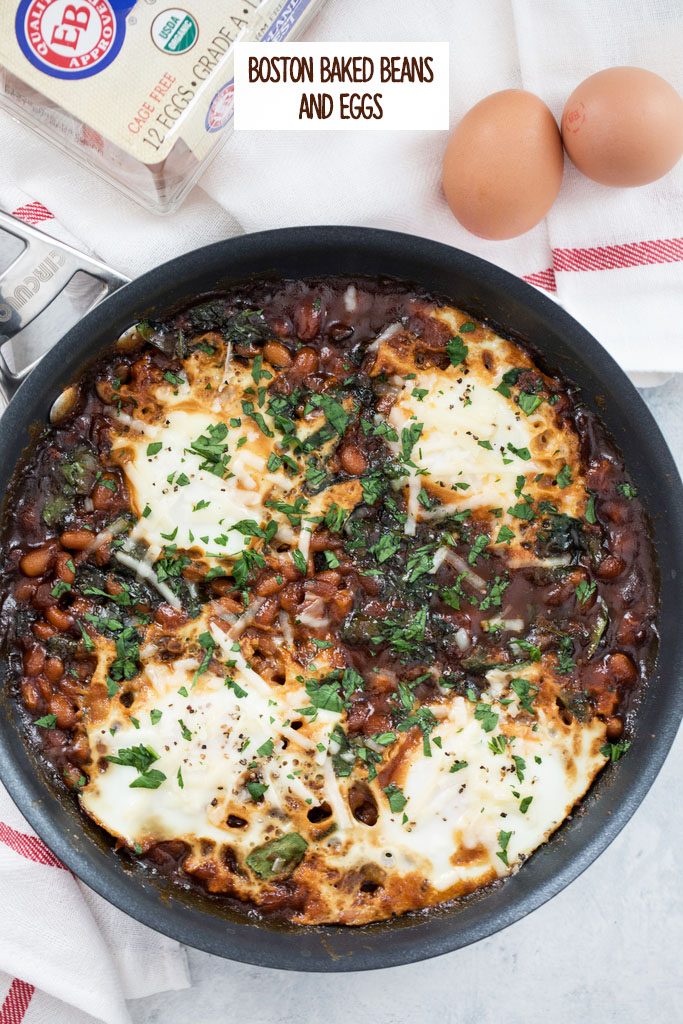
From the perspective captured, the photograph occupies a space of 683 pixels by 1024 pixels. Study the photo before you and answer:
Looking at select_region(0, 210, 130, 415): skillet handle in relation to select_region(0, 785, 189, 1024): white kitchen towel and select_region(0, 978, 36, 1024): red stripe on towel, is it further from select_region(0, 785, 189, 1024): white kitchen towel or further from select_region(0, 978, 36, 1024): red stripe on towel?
select_region(0, 978, 36, 1024): red stripe on towel

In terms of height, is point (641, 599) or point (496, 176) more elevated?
point (496, 176)

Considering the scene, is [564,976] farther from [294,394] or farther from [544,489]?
[294,394]

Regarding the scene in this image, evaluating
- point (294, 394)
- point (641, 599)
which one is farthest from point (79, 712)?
point (641, 599)

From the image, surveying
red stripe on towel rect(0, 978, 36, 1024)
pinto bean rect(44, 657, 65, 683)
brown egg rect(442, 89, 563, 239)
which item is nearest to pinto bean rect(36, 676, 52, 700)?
pinto bean rect(44, 657, 65, 683)

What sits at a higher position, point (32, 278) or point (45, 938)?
point (32, 278)

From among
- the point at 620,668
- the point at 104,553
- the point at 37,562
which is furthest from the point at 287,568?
the point at 620,668

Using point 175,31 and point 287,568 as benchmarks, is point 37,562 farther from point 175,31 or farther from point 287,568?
point 175,31
